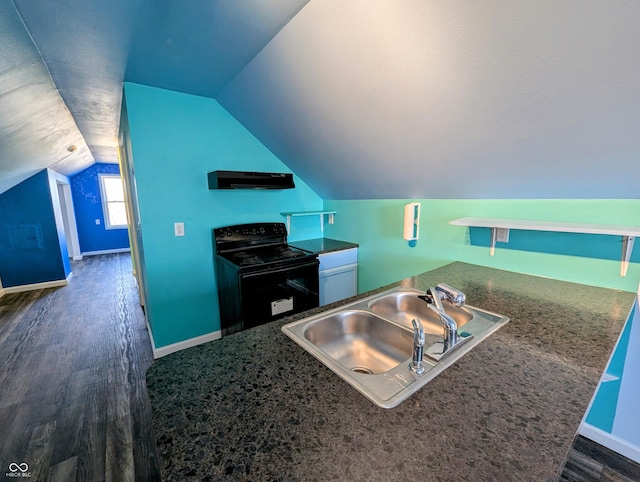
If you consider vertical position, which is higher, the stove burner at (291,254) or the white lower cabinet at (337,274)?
the stove burner at (291,254)

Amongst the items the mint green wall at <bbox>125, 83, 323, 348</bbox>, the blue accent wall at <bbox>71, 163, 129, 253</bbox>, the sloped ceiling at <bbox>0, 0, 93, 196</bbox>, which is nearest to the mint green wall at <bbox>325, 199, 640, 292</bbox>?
the mint green wall at <bbox>125, 83, 323, 348</bbox>

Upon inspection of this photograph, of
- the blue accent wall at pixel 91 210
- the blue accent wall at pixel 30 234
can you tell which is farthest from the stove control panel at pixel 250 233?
the blue accent wall at pixel 91 210

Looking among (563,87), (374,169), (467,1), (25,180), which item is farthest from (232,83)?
(25,180)

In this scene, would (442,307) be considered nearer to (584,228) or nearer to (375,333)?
(375,333)

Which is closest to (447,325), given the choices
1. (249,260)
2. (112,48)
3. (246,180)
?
(249,260)

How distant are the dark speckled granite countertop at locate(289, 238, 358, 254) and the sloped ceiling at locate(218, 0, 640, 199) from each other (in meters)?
0.95

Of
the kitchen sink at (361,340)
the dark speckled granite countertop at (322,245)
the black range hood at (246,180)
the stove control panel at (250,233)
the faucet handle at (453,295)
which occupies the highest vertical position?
the black range hood at (246,180)

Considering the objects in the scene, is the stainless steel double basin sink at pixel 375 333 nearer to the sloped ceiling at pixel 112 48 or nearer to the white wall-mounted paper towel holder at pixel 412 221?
the white wall-mounted paper towel holder at pixel 412 221

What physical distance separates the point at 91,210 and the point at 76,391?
6433 mm

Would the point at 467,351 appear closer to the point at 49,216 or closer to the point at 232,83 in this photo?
the point at 232,83

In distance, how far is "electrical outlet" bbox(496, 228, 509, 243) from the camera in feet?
5.85

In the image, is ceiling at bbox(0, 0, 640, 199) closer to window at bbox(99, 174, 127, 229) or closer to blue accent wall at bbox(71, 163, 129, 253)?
blue accent wall at bbox(71, 163, 129, 253)

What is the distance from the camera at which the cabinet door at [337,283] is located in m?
2.70

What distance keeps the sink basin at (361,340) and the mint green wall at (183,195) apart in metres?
1.77
